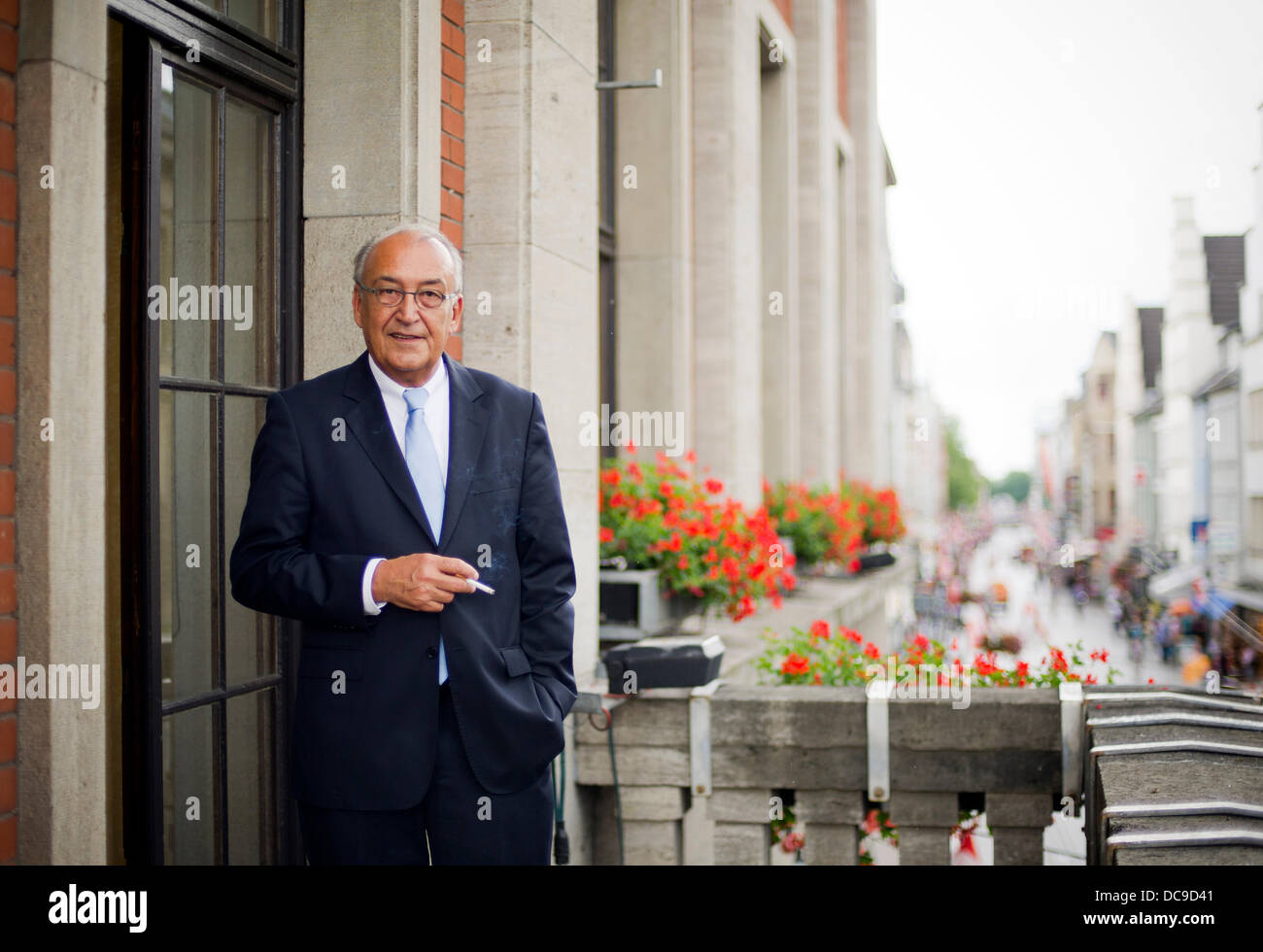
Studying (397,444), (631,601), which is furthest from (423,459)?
(631,601)

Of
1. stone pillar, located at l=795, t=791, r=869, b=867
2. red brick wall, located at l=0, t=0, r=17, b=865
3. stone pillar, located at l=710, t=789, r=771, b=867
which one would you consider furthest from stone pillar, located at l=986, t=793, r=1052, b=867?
red brick wall, located at l=0, t=0, r=17, b=865

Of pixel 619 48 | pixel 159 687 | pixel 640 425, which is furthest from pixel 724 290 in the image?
pixel 159 687

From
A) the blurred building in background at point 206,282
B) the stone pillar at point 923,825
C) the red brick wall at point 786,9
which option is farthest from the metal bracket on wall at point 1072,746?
the red brick wall at point 786,9

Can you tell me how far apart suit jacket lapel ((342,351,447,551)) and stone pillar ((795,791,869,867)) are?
9.72 ft

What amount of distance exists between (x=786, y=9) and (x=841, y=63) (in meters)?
4.59

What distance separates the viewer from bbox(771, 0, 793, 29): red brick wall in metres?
13.1

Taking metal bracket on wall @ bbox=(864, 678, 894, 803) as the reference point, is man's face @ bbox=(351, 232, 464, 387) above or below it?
above

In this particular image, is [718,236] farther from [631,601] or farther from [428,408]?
[428,408]

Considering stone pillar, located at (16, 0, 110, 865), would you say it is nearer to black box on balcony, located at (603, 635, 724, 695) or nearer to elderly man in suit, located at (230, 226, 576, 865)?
elderly man in suit, located at (230, 226, 576, 865)

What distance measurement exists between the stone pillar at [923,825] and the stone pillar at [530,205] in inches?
61.3

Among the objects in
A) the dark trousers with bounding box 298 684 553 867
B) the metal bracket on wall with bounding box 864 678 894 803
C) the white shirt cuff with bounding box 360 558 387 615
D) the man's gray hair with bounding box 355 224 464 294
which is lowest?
the metal bracket on wall with bounding box 864 678 894 803

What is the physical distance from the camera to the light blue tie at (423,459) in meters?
2.96

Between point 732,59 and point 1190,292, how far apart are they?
3554 centimetres

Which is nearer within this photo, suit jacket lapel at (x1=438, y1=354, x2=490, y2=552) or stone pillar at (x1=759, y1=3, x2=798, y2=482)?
suit jacket lapel at (x1=438, y1=354, x2=490, y2=552)
